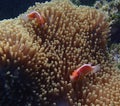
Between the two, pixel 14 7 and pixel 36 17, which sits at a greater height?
pixel 14 7

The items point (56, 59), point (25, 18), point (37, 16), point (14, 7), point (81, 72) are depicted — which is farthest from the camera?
point (14, 7)

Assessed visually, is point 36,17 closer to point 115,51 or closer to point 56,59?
point 56,59

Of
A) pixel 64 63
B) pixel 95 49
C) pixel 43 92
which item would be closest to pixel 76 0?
pixel 95 49

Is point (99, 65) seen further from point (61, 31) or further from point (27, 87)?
point (27, 87)

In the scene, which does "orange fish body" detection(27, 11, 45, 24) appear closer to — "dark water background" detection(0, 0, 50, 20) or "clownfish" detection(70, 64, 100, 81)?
"clownfish" detection(70, 64, 100, 81)

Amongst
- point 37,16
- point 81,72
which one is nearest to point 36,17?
point 37,16

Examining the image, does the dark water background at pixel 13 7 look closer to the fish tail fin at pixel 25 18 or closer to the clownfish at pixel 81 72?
the fish tail fin at pixel 25 18

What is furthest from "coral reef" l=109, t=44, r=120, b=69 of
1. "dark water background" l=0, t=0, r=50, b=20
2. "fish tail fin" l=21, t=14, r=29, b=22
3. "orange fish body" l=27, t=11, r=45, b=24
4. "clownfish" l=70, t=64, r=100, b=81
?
"dark water background" l=0, t=0, r=50, b=20

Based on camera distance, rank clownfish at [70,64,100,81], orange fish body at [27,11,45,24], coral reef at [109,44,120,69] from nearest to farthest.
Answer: clownfish at [70,64,100,81] → orange fish body at [27,11,45,24] → coral reef at [109,44,120,69]
